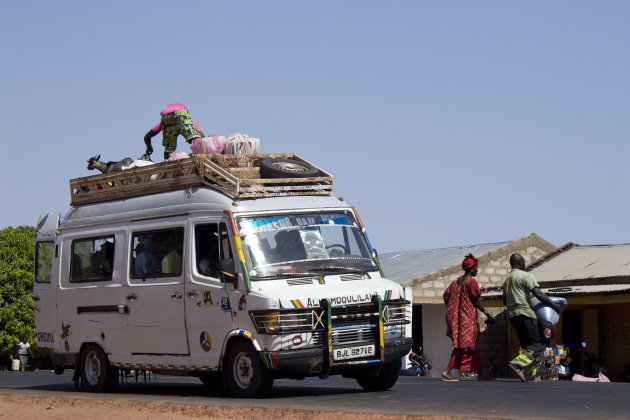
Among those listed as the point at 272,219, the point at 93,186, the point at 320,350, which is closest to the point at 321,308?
the point at 320,350

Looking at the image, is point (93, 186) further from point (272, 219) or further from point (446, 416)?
point (446, 416)

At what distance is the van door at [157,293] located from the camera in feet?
41.3

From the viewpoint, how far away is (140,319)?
13.2 m

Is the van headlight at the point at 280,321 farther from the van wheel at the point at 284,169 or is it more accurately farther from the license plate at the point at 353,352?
the van wheel at the point at 284,169

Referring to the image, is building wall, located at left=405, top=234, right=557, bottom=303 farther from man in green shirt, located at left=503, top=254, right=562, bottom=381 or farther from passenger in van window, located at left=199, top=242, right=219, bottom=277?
passenger in van window, located at left=199, top=242, right=219, bottom=277

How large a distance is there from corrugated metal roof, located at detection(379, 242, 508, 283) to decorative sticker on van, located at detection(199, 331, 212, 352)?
20362mm

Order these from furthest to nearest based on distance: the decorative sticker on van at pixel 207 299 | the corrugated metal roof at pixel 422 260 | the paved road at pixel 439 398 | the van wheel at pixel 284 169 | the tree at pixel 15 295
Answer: the tree at pixel 15 295
the corrugated metal roof at pixel 422 260
the van wheel at pixel 284 169
the decorative sticker on van at pixel 207 299
the paved road at pixel 439 398

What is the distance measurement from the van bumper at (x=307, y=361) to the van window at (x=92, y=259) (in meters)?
3.60

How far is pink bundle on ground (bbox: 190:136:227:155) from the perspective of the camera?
45.2ft

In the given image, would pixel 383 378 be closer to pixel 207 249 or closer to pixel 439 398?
pixel 439 398

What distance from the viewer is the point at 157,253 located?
13008 mm

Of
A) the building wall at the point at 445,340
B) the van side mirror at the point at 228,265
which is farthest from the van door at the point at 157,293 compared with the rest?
the building wall at the point at 445,340

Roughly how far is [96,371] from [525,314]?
5859 mm

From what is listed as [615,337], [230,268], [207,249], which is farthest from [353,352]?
[615,337]
